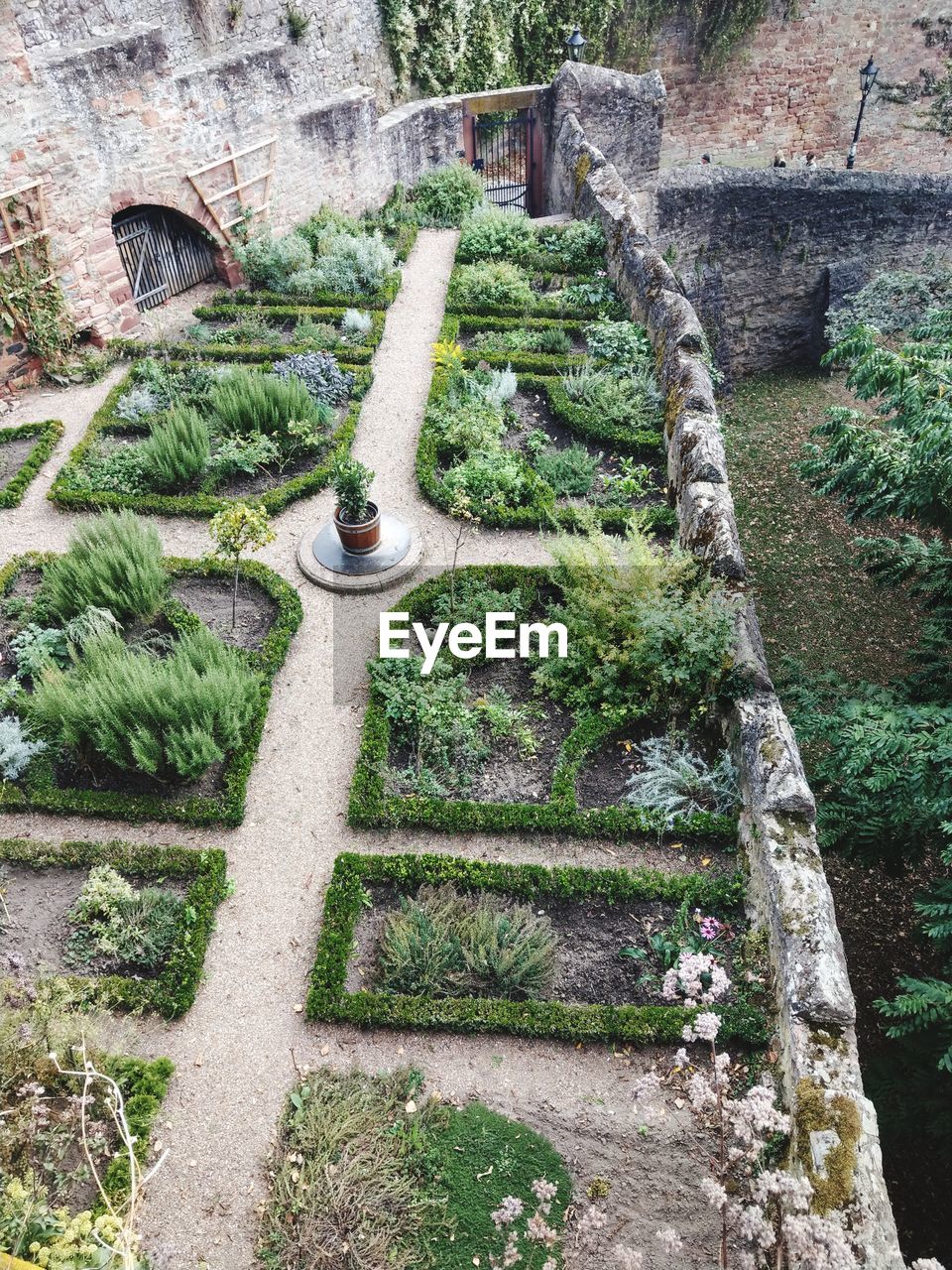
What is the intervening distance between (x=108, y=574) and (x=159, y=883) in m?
2.91

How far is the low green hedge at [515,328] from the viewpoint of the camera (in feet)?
38.0

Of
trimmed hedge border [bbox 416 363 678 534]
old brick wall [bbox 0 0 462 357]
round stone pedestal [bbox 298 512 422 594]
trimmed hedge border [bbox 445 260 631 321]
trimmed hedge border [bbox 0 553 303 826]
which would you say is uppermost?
old brick wall [bbox 0 0 462 357]

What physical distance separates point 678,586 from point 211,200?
29.8ft

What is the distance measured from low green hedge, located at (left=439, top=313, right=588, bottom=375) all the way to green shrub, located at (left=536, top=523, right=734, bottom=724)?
4.06m

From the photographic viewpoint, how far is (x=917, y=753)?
576cm

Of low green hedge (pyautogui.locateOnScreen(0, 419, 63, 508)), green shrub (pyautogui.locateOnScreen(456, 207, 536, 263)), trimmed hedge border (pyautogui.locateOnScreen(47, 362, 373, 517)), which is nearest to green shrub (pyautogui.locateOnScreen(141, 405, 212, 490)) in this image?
trimmed hedge border (pyautogui.locateOnScreen(47, 362, 373, 517))

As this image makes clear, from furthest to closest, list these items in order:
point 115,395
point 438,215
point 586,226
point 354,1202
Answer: point 438,215 → point 586,226 → point 115,395 → point 354,1202

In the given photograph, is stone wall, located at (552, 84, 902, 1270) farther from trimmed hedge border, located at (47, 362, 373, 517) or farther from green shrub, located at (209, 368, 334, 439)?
green shrub, located at (209, 368, 334, 439)

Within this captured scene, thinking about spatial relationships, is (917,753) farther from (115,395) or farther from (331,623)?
(115,395)

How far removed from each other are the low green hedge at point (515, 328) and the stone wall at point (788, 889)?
193 centimetres

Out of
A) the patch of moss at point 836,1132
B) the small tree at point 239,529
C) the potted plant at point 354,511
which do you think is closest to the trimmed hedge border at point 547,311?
the potted plant at point 354,511

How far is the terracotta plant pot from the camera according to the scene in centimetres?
877

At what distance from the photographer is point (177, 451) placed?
9.70 meters

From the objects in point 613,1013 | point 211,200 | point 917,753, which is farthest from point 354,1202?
point 211,200
